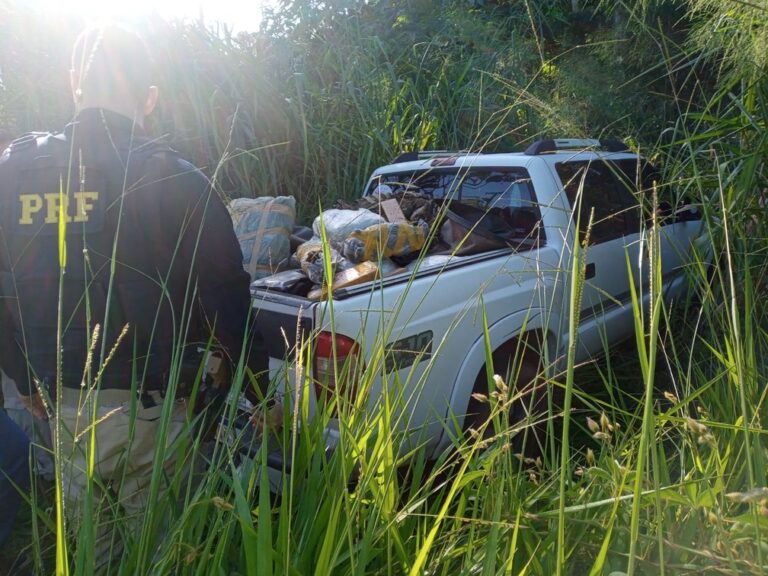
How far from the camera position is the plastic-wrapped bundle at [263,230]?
13.3 ft

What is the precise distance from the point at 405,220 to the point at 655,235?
2944mm

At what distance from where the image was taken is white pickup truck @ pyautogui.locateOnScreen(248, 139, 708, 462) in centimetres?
207

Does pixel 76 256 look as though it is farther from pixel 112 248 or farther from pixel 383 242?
pixel 383 242

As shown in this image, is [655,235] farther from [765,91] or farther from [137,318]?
[765,91]

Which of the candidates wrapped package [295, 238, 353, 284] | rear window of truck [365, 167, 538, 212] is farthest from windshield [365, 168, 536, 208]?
wrapped package [295, 238, 353, 284]

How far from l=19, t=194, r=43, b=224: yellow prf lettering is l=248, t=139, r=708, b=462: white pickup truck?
76 cm

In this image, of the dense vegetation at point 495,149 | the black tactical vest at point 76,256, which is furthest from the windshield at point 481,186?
the black tactical vest at point 76,256

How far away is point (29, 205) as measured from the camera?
80.2 inches

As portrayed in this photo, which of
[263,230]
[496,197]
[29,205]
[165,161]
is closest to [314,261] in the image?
[263,230]

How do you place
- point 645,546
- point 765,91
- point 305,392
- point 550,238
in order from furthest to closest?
1. point 550,238
2. point 765,91
3. point 305,392
4. point 645,546

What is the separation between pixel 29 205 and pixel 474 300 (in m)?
1.72

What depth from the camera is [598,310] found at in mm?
4242

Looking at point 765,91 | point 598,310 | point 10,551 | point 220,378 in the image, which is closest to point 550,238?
point 598,310

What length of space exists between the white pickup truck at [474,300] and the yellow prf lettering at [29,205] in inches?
29.9
